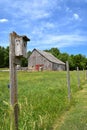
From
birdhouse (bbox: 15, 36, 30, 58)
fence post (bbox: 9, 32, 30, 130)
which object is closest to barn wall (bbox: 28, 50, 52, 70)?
birdhouse (bbox: 15, 36, 30, 58)

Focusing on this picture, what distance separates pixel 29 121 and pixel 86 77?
21937mm

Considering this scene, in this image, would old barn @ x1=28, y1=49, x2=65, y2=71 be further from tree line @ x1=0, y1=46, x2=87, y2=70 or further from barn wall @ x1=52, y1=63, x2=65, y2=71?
tree line @ x1=0, y1=46, x2=87, y2=70

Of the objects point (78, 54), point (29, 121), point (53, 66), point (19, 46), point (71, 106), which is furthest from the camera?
point (78, 54)

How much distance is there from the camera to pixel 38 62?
3127 inches

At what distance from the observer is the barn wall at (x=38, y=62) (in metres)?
78.5

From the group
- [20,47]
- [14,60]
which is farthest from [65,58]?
[14,60]

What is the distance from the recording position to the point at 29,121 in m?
6.12

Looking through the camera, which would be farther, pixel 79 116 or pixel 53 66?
pixel 53 66

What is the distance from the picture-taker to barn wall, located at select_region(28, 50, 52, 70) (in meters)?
78.5

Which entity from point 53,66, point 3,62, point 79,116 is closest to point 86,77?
point 79,116

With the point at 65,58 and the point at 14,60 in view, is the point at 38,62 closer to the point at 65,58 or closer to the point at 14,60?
the point at 65,58

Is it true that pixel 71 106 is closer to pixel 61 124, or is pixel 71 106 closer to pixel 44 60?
pixel 61 124

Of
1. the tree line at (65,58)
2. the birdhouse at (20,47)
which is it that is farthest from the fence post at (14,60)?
the tree line at (65,58)

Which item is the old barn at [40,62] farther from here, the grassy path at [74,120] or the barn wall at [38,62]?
the grassy path at [74,120]
